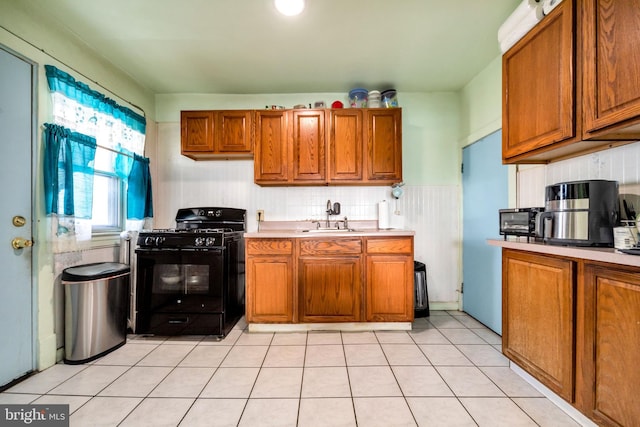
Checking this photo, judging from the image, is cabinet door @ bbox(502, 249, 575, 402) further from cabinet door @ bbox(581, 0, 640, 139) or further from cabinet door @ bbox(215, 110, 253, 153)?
cabinet door @ bbox(215, 110, 253, 153)

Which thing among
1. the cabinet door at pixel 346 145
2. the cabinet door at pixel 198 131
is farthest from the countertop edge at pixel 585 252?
the cabinet door at pixel 198 131

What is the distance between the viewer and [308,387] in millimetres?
1656

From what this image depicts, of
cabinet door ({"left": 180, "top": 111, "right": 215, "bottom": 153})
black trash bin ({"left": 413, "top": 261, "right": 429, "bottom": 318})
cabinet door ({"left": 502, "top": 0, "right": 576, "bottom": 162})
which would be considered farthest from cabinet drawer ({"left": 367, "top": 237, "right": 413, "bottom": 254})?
cabinet door ({"left": 180, "top": 111, "right": 215, "bottom": 153})

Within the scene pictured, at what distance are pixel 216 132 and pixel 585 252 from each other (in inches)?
120

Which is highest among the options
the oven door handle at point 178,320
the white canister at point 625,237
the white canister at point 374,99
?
the white canister at point 374,99

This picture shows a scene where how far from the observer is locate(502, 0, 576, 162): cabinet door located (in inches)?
54.9

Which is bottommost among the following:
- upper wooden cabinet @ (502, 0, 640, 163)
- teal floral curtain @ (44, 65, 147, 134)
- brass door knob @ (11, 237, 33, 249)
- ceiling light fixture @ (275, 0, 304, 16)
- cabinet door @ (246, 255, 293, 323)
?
cabinet door @ (246, 255, 293, 323)

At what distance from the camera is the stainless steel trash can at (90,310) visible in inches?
77.1

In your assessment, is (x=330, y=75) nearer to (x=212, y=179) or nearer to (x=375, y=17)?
(x=375, y=17)

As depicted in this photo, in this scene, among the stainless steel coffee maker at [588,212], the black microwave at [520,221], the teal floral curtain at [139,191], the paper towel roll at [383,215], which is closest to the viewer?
the stainless steel coffee maker at [588,212]

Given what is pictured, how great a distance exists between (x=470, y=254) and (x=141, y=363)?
314cm

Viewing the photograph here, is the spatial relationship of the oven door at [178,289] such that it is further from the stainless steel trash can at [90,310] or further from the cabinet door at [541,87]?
the cabinet door at [541,87]

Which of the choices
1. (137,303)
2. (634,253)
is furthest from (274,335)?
(634,253)

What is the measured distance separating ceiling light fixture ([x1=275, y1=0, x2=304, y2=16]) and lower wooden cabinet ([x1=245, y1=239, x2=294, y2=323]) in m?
1.75
